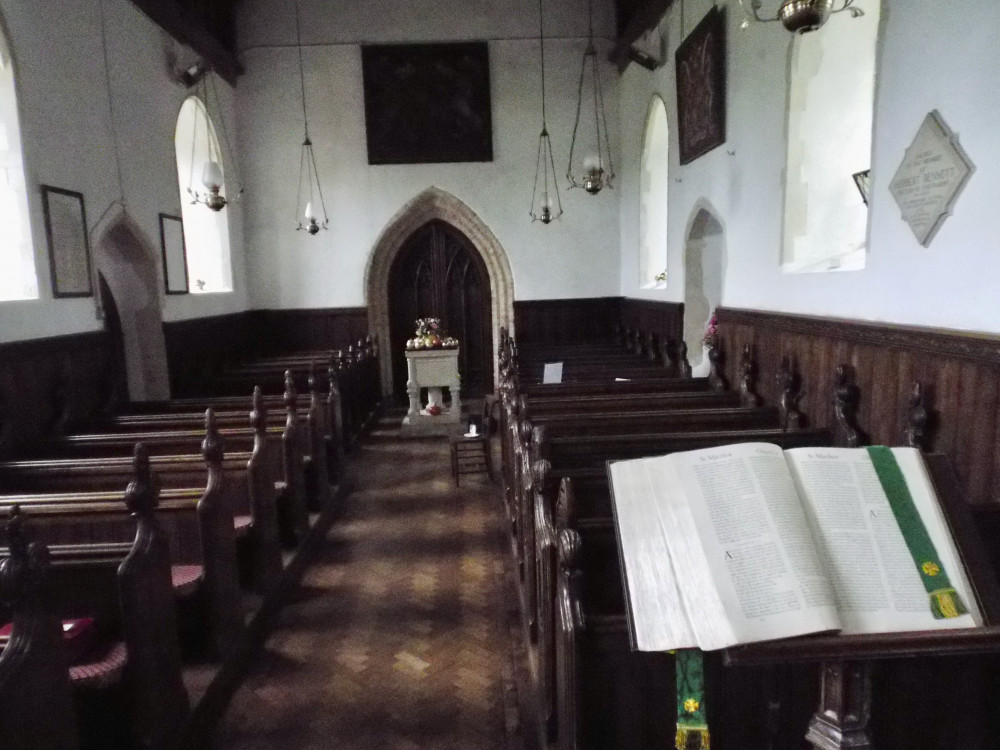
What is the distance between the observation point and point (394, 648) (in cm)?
341

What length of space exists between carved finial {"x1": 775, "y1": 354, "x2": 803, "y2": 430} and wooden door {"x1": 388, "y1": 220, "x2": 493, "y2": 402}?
668 cm

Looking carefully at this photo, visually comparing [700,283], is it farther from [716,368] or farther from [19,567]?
[19,567]

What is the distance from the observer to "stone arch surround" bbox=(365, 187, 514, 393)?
1013 centimetres

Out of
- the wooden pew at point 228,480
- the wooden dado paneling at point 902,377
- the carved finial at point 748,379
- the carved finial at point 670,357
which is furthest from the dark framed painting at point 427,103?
the wooden pew at point 228,480

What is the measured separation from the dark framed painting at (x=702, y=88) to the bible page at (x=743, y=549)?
17.3ft

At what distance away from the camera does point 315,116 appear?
9852mm

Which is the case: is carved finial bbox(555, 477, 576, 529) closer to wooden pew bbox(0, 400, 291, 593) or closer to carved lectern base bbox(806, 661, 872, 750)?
carved lectern base bbox(806, 661, 872, 750)

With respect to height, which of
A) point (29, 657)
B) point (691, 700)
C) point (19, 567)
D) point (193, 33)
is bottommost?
point (29, 657)

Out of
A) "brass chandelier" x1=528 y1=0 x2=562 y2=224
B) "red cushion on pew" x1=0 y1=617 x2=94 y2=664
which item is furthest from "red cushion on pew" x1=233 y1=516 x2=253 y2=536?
"brass chandelier" x1=528 y1=0 x2=562 y2=224

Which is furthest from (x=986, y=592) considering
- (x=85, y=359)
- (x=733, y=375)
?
(x=85, y=359)

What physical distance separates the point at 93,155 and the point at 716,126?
533 cm

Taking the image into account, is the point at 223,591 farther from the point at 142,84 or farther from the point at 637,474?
the point at 142,84

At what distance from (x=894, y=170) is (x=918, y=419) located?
1.25 m

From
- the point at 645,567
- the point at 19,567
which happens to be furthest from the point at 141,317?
the point at 645,567
